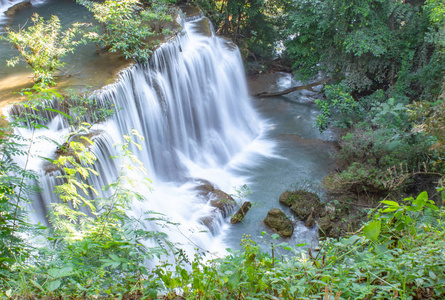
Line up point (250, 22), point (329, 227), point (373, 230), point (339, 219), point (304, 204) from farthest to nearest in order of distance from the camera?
point (250, 22)
point (304, 204)
point (339, 219)
point (329, 227)
point (373, 230)

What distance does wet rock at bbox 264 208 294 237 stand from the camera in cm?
745

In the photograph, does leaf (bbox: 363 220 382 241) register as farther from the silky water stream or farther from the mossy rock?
the mossy rock

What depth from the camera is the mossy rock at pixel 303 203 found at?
25.8ft

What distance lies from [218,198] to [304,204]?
206 cm

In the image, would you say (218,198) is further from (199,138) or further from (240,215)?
(199,138)

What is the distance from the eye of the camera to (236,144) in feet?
37.7

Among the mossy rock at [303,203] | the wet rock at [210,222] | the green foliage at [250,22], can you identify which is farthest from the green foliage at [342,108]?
the wet rock at [210,222]

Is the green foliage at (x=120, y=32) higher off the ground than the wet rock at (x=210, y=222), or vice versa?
the green foliage at (x=120, y=32)

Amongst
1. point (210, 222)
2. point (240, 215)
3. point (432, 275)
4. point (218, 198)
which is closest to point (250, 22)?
point (218, 198)

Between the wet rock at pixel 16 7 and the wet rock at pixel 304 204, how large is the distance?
12140 mm

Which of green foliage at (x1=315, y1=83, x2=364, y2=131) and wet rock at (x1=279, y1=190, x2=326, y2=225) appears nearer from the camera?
wet rock at (x1=279, y1=190, x2=326, y2=225)

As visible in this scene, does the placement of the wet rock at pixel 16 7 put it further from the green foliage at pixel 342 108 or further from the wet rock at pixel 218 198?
the green foliage at pixel 342 108

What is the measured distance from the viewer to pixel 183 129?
10.2m

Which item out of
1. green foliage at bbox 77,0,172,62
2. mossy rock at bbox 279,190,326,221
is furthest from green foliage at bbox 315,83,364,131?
green foliage at bbox 77,0,172,62
